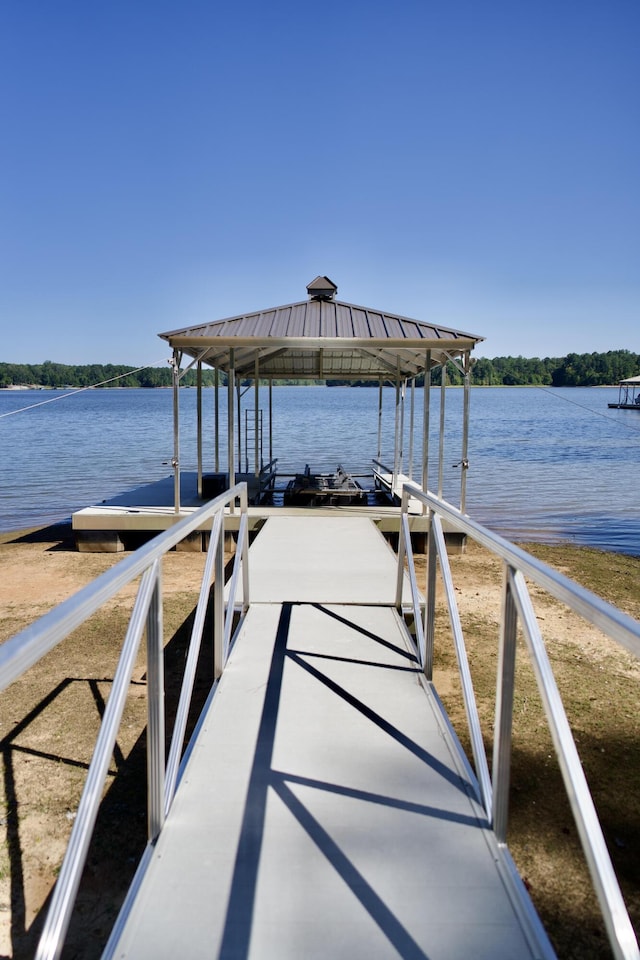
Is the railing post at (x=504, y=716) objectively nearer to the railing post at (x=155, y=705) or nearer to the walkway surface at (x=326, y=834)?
the walkway surface at (x=326, y=834)

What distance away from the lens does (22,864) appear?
3051 millimetres

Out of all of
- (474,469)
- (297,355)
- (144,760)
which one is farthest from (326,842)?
(474,469)

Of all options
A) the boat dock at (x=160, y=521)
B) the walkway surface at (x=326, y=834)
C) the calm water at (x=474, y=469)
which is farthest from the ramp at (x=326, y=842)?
the boat dock at (x=160, y=521)

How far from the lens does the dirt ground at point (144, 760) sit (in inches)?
112

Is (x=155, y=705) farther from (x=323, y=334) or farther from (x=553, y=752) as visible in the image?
(x=323, y=334)

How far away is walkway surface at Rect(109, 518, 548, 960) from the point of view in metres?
1.81

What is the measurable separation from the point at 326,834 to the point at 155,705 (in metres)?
0.71

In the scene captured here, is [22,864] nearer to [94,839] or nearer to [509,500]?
[94,839]

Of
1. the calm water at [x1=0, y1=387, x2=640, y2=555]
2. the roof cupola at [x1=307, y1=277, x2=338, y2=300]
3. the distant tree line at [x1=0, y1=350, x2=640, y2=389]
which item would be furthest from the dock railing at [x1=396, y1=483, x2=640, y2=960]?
the distant tree line at [x1=0, y1=350, x2=640, y2=389]

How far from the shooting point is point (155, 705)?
86.2 inches

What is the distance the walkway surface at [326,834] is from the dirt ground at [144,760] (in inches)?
29.4

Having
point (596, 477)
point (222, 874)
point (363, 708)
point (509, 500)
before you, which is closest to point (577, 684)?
point (363, 708)

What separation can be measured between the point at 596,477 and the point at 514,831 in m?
19.9

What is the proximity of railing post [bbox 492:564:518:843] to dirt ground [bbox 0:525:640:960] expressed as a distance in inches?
33.8
